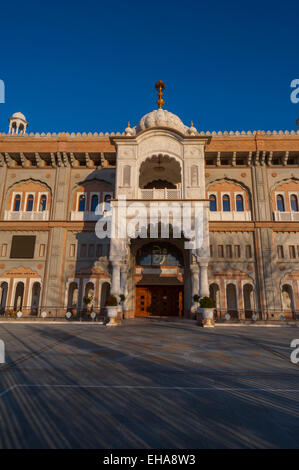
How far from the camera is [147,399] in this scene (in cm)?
407

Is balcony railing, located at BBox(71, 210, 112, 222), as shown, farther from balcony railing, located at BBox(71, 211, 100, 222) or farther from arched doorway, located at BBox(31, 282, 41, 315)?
arched doorway, located at BBox(31, 282, 41, 315)

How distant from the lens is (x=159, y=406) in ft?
12.5

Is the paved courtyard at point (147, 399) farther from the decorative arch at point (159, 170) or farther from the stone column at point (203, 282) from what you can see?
the decorative arch at point (159, 170)

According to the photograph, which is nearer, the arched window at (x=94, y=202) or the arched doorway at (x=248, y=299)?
the arched doorway at (x=248, y=299)

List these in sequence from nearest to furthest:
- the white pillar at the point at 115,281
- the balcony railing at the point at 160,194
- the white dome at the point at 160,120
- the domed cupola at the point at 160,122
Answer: the white pillar at the point at 115,281 < the balcony railing at the point at 160,194 < the domed cupola at the point at 160,122 < the white dome at the point at 160,120

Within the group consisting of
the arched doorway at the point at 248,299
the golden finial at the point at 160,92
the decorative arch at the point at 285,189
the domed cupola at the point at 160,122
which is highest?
the golden finial at the point at 160,92

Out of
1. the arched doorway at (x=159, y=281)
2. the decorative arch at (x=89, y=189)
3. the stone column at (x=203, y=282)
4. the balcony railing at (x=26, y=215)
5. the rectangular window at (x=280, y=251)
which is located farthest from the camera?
the decorative arch at (x=89, y=189)

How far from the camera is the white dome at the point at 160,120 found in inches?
744

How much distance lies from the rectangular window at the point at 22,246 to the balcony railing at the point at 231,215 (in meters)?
14.6

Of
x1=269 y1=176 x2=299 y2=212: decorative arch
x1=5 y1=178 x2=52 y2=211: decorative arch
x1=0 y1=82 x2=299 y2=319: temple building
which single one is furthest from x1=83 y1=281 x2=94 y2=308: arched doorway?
x1=269 y1=176 x2=299 y2=212: decorative arch

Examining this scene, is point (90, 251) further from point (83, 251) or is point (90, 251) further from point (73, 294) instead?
point (73, 294)

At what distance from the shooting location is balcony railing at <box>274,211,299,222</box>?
21.2 metres

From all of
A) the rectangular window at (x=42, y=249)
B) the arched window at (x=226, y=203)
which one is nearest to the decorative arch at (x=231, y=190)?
the arched window at (x=226, y=203)
